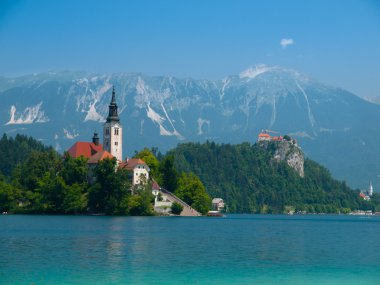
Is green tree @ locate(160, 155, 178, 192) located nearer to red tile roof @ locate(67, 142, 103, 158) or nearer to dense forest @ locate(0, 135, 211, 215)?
dense forest @ locate(0, 135, 211, 215)

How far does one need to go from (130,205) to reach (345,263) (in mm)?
89750

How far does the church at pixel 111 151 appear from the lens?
155 metres

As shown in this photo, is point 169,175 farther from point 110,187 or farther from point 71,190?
point 71,190

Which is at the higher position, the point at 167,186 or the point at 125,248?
the point at 167,186

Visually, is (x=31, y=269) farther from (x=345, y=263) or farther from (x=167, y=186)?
(x=167, y=186)

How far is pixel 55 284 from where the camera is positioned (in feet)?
146

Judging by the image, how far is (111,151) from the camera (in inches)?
7057

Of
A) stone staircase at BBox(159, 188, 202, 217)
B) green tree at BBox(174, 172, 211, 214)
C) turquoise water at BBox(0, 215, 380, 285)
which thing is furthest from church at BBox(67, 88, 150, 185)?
turquoise water at BBox(0, 215, 380, 285)

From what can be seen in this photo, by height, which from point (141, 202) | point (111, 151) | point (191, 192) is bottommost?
point (141, 202)

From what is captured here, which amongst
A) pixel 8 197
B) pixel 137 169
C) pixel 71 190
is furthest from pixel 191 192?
pixel 8 197

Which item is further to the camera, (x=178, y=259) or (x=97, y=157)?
(x=97, y=157)

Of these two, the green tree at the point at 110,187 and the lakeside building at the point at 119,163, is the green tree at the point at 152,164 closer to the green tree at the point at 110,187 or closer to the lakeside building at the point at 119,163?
the lakeside building at the point at 119,163

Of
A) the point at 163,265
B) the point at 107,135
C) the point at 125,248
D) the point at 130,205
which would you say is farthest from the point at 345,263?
the point at 107,135

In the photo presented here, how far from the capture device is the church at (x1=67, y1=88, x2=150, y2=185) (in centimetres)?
15538
